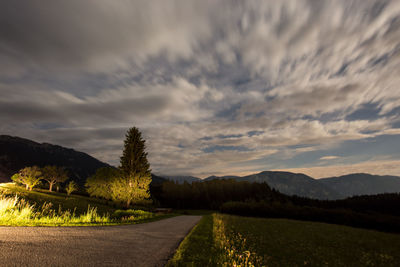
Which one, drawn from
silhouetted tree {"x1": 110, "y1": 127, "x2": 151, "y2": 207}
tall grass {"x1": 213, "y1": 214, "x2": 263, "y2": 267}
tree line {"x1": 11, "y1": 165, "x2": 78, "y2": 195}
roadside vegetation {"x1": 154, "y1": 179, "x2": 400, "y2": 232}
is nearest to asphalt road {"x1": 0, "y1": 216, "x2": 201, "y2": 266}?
tall grass {"x1": 213, "y1": 214, "x2": 263, "y2": 267}

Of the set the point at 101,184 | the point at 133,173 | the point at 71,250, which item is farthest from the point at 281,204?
the point at 71,250

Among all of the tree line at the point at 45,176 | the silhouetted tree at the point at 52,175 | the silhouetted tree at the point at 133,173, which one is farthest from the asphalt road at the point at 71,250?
the silhouetted tree at the point at 52,175

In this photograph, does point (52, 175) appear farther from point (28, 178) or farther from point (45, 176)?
point (28, 178)

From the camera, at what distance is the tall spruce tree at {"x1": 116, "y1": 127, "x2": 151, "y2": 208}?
36844mm

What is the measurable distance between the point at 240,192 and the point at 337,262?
353 ft

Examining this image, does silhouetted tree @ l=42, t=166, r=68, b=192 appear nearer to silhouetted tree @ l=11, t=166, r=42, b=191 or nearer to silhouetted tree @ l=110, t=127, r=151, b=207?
silhouetted tree @ l=11, t=166, r=42, b=191

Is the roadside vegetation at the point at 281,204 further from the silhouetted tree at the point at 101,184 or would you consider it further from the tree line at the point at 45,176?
the tree line at the point at 45,176

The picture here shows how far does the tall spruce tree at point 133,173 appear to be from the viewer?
36.8 m

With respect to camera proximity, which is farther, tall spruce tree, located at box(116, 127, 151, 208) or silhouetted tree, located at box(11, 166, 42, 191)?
silhouetted tree, located at box(11, 166, 42, 191)

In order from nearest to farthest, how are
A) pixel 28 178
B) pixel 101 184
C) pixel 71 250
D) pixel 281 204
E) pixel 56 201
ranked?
pixel 71 250 → pixel 56 201 → pixel 28 178 → pixel 281 204 → pixel 101 184

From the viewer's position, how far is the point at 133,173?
3759 centimetres

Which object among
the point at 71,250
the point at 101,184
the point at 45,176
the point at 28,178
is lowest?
the point at 71,250

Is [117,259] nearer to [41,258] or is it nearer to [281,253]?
[41,258]

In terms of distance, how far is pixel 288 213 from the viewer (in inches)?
2254
